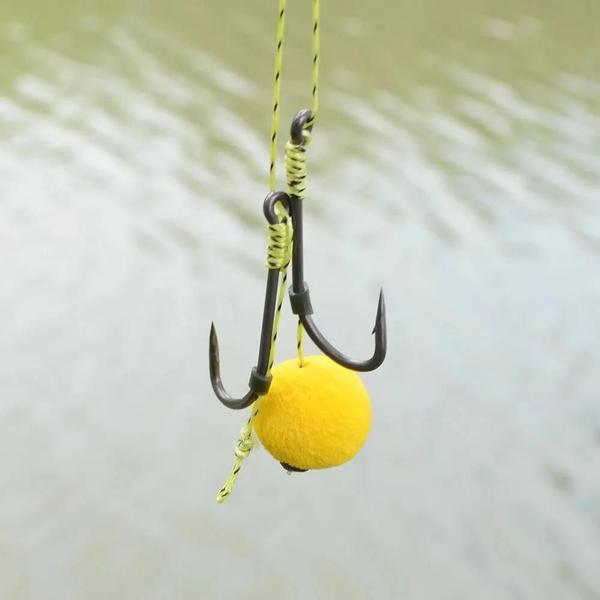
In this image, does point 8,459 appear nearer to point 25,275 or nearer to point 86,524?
point 86,524

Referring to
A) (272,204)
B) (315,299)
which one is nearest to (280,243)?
(272,204)

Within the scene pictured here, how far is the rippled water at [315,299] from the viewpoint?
31.4 inches

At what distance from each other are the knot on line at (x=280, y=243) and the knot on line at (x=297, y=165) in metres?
0.01

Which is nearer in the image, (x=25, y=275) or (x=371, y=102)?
(x=25, y=275)

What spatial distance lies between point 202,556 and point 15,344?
34 centimetres

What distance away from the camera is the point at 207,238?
1.14 m

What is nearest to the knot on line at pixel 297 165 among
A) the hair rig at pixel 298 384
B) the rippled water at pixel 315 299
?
the hair rig at pixel 298 384

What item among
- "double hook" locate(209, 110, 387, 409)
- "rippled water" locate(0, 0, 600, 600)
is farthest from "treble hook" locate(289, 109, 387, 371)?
"rippled water" locate(0, 0, 600, 600)

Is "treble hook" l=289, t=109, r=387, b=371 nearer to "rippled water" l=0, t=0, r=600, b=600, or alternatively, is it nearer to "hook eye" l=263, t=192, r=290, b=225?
"hook eye" l=263, t=192, r=290, b=225

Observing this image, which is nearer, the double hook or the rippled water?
the double hook

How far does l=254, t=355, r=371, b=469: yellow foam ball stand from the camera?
0.42m

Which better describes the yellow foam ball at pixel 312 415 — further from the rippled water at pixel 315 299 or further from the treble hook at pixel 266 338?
the rippled water at pixel 315 299

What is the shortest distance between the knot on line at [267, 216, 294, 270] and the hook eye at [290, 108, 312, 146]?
36 mm

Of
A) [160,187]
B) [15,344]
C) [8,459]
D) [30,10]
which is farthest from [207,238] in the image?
[30,10]
